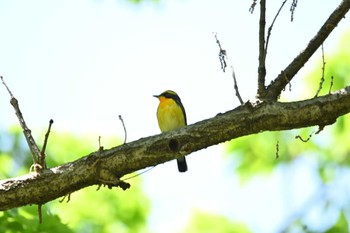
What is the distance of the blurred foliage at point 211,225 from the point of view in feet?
25.7

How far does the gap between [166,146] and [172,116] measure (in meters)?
4.04

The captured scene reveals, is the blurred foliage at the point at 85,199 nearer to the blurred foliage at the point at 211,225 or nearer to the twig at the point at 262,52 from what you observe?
the blurred foliage at the point at 211,225

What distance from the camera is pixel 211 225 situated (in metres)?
8.16

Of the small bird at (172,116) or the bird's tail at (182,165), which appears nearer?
the small bird at (172,116)

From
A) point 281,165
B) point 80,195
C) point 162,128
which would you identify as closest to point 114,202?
point 80,195

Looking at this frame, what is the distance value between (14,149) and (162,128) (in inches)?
73.7

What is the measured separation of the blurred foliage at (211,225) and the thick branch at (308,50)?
14.8 feet

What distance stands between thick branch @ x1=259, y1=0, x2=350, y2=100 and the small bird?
385 cm

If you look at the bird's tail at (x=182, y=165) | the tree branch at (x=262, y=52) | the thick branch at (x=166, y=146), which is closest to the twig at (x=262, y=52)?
the tree branch at (x=262, y=52)

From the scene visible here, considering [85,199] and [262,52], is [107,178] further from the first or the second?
[85,199]

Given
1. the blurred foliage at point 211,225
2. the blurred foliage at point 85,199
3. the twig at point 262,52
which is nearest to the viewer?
the twig at point 262,52

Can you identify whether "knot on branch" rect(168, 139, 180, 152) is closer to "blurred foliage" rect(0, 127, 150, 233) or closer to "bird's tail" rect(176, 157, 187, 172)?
"blurred foliage" rect(0, 127, 150, 233)

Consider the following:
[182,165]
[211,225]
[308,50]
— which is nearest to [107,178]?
[308,50]

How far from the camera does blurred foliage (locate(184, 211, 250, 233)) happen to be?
309 inches
